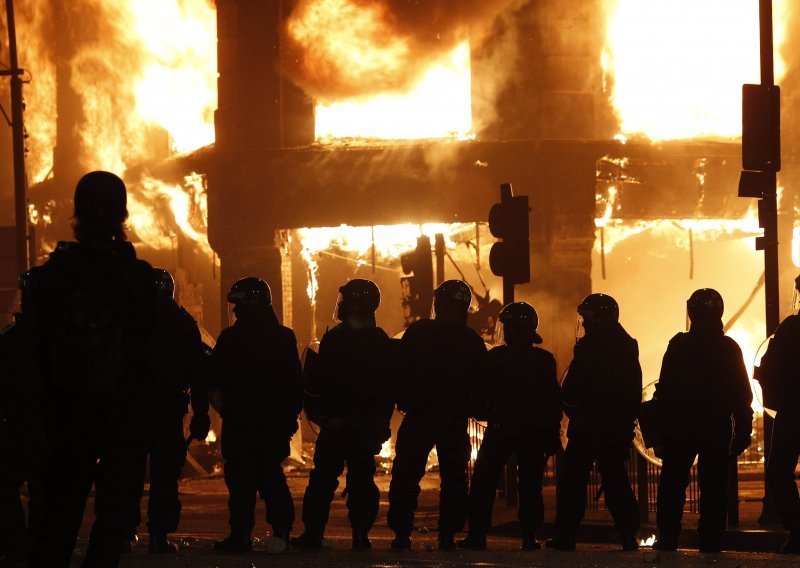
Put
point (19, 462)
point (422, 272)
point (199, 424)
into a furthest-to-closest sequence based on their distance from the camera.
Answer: point (422, 272) < point (199, 424) < point (19, 462)

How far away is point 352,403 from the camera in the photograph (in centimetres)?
1005

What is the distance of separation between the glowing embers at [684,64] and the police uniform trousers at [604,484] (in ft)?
55.0

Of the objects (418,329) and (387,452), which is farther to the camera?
(387,452)

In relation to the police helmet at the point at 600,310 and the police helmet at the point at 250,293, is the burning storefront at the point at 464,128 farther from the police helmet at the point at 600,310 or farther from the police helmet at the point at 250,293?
the police helmet at the point at 250,293

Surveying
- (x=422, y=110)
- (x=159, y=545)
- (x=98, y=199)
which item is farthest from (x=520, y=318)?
(x=422, y=110)

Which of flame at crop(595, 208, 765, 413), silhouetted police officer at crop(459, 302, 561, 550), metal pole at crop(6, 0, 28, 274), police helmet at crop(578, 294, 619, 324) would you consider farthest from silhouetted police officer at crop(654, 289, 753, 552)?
flame at crop(595, 208, 765, 413)

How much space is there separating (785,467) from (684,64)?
18.0 metres

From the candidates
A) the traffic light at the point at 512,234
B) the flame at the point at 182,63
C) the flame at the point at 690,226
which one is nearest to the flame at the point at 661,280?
the flame at the point at 690,226

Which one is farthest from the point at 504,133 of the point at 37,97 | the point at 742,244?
the point at 37,97

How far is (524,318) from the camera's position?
1029cm

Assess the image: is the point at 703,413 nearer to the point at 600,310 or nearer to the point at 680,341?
the point at 680,341

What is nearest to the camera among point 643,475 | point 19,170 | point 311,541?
point 311,541

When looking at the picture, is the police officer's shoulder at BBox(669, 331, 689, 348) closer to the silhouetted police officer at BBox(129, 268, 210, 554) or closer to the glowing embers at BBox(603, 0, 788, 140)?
the silhouetted police officer at BBox(129, 268, 210, 554)

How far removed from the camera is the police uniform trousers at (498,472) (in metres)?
10.2
